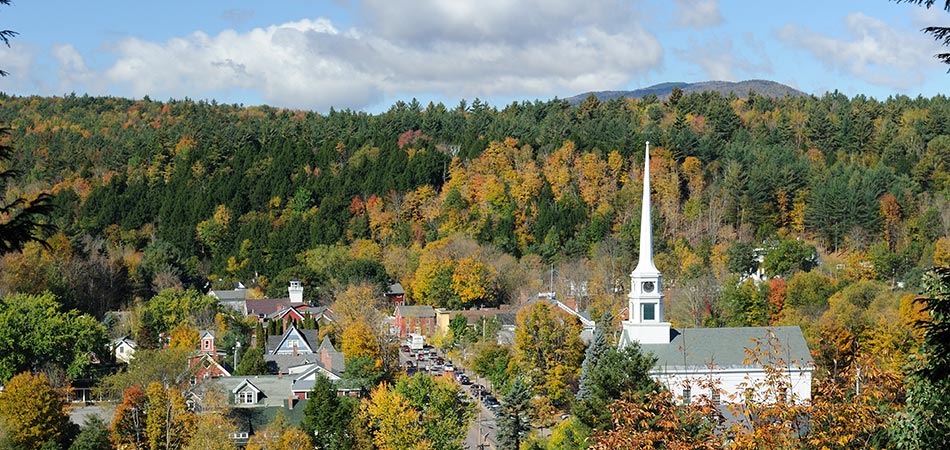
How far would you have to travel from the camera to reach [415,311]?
74875mm

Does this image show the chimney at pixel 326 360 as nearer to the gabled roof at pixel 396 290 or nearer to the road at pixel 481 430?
the road at pixel 481 430

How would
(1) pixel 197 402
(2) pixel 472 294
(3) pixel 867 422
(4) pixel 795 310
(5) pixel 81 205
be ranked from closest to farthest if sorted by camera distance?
(3) pixel 867 422 < (1) pixel 197 402 < (4) pixel 795 310 < (2) pixel 472 294 < (5) pixel 81 205

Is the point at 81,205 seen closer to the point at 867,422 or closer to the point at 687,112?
the point at 687,112

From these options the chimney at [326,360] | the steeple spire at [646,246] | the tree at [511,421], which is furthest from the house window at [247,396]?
the steeple spire at [646,246]

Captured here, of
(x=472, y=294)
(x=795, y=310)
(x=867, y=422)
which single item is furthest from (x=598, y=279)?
(x=867, y=422)

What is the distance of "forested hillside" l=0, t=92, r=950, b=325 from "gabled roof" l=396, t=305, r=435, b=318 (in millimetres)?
1281

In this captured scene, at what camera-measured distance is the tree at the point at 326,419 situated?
38.9m


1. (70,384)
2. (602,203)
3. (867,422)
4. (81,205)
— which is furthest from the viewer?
(81,205)

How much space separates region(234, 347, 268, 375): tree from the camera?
173 feet

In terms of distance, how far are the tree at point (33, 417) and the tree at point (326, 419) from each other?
7.89 meters

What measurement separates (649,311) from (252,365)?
17192mm

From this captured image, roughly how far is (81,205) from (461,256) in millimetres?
38937

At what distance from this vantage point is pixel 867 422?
1518cm

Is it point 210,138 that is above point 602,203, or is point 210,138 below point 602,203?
above
